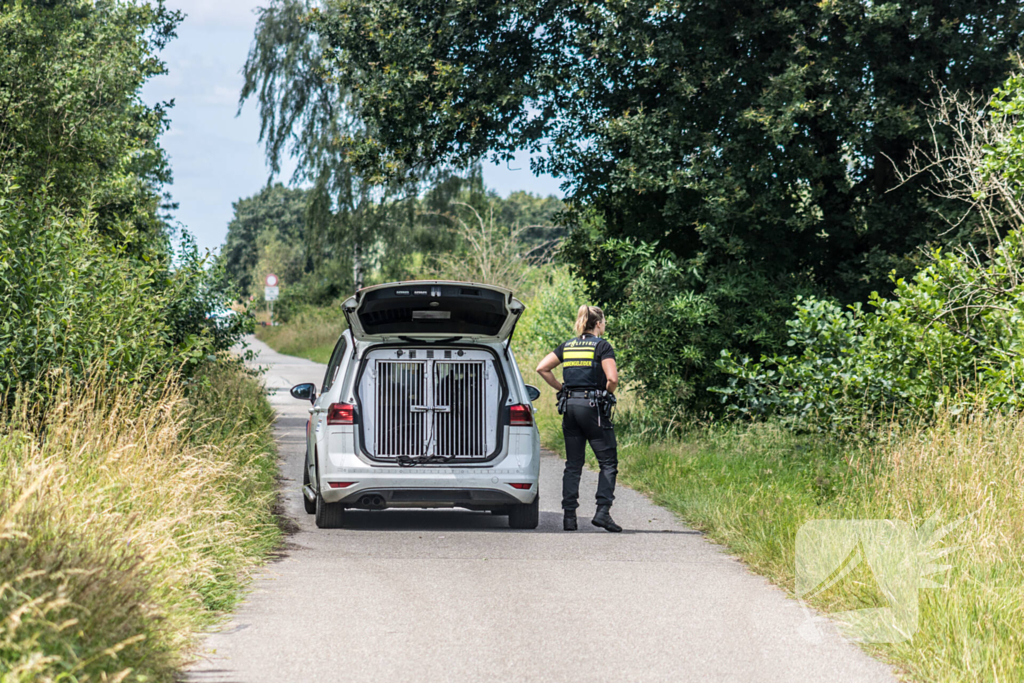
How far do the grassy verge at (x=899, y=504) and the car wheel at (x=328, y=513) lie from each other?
3.06 meters

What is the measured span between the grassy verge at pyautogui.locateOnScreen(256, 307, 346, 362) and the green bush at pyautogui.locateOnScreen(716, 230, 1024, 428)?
34.5 m

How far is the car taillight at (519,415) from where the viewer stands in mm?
9594

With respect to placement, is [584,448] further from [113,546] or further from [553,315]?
[553,315]

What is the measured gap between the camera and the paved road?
550 cm

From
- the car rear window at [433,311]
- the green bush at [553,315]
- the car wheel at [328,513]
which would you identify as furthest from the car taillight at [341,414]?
the green bush at [553,315]

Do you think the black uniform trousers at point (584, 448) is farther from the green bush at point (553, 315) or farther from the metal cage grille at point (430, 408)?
the green bush at point (553, 315)

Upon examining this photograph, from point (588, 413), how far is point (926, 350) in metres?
4.30

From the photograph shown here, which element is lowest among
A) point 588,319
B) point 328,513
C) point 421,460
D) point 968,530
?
point 328,513

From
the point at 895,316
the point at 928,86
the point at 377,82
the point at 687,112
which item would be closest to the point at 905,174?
the point at 928,86

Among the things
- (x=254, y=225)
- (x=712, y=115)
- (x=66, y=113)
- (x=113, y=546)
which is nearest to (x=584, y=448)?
(x=113, y=546)

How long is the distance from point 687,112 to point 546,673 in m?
11.4

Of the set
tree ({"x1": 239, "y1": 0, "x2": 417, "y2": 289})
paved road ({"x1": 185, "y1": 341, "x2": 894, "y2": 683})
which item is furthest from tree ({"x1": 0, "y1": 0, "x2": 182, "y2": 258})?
tree ({"x1": 239, "y1": 0, "x2": 417, "y2": 289})

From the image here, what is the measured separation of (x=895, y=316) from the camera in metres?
12.2

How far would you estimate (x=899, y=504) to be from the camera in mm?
8367
